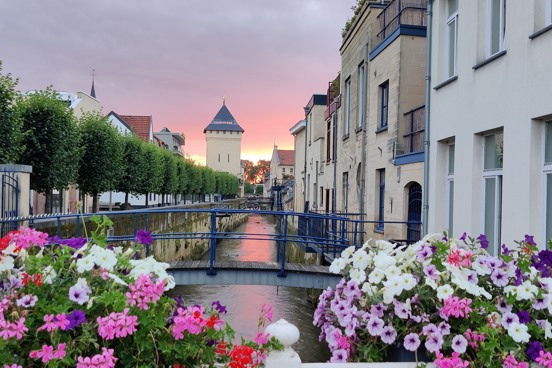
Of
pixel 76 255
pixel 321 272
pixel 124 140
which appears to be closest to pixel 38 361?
pixel 76 255

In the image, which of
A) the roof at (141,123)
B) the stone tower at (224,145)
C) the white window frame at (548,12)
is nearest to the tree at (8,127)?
the white window frame at (548,12)

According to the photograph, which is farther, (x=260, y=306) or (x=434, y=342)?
(x=260, y=306)

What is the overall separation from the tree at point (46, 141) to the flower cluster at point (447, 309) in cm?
1235

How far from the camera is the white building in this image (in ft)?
20.4

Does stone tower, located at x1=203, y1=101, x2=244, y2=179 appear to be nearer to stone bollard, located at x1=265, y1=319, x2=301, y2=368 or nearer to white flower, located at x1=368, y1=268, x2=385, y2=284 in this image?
white flower, located at x1=368, y1=268, x2=385, y2=284

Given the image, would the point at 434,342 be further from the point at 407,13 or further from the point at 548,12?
the point at 407,13

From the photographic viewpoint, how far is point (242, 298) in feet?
58.1

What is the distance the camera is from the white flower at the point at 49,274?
2.35 meters

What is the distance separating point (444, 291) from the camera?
267 cm

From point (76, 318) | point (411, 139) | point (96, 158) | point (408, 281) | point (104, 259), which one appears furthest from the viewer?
point (96, 158)

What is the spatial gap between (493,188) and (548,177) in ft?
4.39

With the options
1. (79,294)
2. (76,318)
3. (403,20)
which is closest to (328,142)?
(403,20)

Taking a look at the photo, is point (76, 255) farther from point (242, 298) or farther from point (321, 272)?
point (242, 298)

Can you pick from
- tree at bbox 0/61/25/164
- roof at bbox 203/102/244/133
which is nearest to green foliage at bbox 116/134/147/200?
tree at bbox 0/61/25/164
